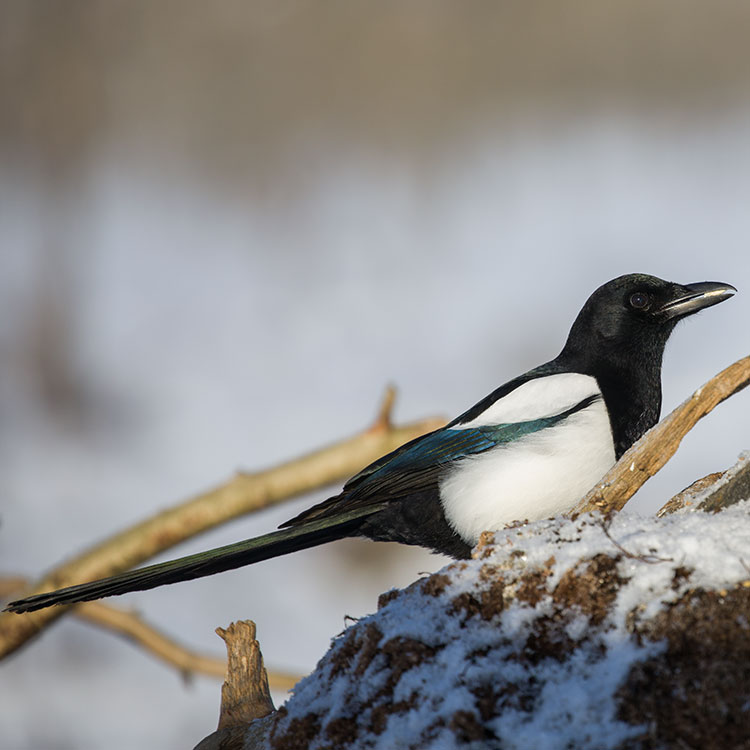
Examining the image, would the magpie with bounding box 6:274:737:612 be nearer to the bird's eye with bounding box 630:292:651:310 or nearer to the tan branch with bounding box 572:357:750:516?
Answer: the bird's eye with bounding box 630:292:651:310

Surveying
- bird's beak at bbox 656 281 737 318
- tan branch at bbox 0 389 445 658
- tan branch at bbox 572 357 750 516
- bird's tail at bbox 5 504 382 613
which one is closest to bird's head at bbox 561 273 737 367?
bird's beak at bbox 656 281 737 318

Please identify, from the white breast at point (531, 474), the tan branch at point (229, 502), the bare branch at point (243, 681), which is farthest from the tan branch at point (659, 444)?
the tan branch at point (229, 502)

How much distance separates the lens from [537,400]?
103 inches

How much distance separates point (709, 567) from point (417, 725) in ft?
1.27

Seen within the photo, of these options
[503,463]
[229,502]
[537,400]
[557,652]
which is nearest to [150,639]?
[229,502]

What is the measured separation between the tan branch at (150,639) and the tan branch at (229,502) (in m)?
0.26

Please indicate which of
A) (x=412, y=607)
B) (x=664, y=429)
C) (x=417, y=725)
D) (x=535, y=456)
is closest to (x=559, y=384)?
(x=535, y=456)

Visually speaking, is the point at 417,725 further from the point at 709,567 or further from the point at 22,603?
the point at 22,603

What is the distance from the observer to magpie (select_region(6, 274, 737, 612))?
2441 millimetres

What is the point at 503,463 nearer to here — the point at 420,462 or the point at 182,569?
the point at 420,462

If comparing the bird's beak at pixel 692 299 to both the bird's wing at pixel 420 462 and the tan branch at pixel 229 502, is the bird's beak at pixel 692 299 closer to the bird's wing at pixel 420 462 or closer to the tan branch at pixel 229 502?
the bird's wing at pixel 420 462

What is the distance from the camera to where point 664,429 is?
161 cm

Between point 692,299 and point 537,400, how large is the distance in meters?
0.58

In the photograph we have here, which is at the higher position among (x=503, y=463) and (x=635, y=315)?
(x=635, y=315)
